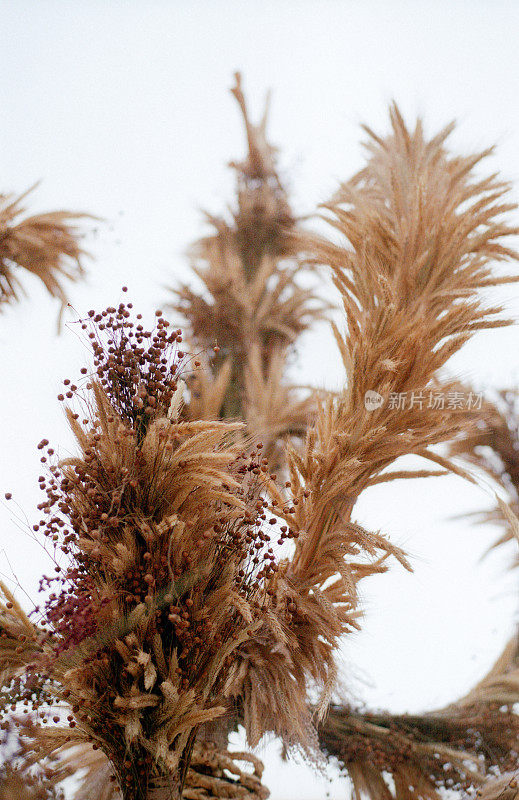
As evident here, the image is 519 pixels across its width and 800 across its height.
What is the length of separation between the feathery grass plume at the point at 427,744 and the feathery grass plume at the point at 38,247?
126 cm

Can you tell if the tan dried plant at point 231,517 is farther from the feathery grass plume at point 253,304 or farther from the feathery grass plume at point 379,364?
the feathery grass plume at point 253,304

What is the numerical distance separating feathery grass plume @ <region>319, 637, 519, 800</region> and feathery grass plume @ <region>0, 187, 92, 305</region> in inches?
49.7

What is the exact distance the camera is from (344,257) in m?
1.38

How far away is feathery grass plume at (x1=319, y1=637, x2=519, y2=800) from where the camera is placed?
64.5 inches

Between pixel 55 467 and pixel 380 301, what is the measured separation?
23.5 inches

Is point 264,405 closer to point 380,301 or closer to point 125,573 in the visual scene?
point 380,301

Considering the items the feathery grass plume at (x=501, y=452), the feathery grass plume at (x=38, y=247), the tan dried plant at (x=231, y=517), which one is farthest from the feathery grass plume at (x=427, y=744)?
the feathery grass plume at (x=38, y=247)

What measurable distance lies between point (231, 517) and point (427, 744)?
0.98m

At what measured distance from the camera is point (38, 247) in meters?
1.92

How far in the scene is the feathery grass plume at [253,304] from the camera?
1.87 meters
